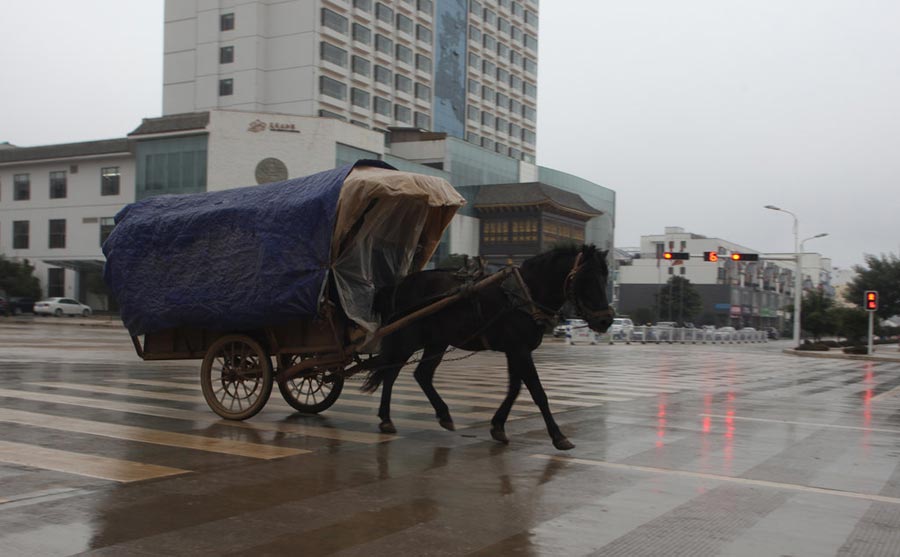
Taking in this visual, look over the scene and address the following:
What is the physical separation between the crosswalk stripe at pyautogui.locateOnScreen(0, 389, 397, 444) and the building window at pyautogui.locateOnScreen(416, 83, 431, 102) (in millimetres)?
80242

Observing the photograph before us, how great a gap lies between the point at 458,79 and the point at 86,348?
7737 centimetres

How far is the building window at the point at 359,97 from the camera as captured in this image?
78188 mm

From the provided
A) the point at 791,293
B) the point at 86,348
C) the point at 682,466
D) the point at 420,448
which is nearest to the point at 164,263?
the point at 420,448

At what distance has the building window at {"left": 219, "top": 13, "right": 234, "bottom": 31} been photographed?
75.8m

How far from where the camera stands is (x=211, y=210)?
948 centimetres

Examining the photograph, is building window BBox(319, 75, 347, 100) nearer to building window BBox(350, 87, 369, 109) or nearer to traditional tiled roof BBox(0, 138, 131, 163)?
building window BBox(350, 87, 369, 109)

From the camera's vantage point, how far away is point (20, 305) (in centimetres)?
6109

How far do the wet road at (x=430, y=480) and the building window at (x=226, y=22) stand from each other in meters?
70.2

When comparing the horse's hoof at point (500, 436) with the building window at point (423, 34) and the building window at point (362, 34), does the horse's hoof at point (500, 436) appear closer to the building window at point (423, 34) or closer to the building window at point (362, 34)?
the building window at point (362, 34)

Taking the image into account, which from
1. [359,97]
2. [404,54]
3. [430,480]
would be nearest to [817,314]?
[359,97]

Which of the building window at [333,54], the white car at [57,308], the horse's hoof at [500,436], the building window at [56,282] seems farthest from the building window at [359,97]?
the horse's hoof at [500,436]

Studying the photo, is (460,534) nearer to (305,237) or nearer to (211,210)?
(305,237)

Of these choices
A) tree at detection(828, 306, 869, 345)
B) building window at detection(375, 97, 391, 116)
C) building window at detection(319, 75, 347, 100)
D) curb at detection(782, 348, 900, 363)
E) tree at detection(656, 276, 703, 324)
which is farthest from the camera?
tree at detection(656, 276, 703, 324)

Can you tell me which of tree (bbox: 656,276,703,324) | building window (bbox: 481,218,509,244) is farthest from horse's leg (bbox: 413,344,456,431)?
tree (bbox: 656,276,703,324)
